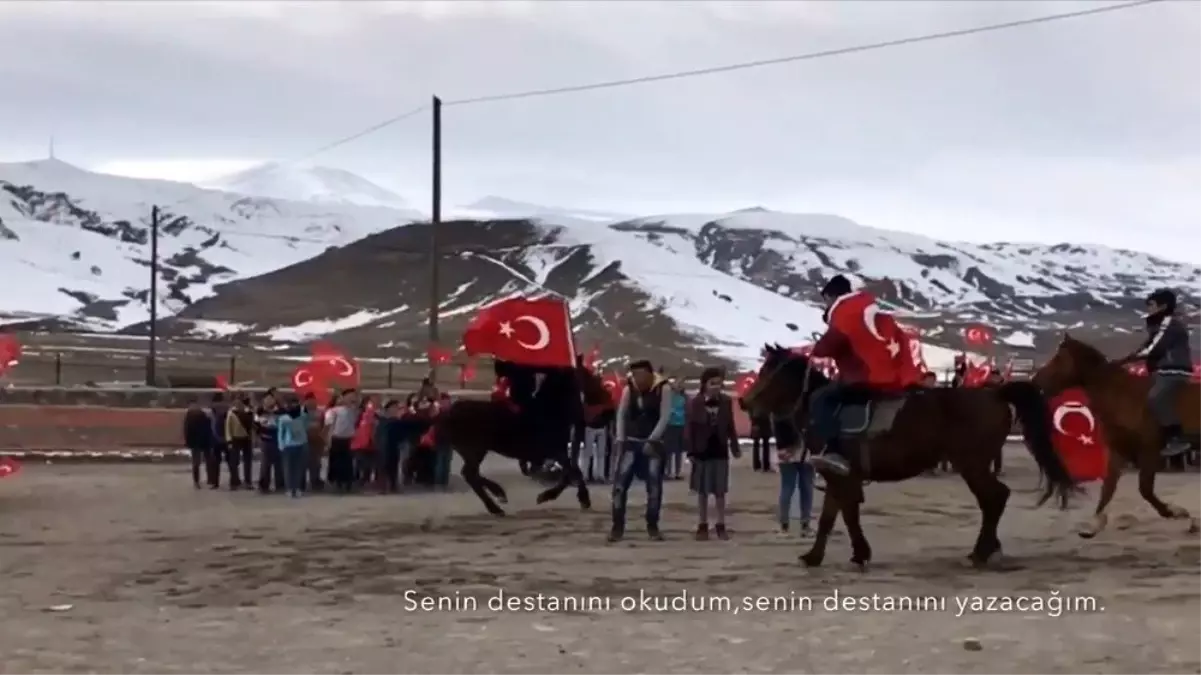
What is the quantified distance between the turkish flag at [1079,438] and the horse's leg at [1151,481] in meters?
2.61

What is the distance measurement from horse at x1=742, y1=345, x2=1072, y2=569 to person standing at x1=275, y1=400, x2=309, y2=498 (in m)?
11.4

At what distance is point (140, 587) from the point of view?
40.8ft

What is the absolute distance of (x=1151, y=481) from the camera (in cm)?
1599

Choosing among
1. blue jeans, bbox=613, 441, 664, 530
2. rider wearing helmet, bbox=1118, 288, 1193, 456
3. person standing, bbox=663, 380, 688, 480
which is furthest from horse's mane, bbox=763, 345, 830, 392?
person standing, bbox=663, 380, 688, 480

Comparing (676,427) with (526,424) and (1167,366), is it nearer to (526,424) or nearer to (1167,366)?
(526,424)

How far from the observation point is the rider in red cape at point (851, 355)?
12.5 meters

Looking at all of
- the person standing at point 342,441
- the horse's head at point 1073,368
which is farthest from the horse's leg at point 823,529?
the person standing at point 342,441

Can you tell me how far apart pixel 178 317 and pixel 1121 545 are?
Answer: 167 meters

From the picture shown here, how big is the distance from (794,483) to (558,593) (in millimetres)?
5321

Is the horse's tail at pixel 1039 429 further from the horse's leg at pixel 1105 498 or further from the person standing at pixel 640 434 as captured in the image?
the person standing at pixel 640 434

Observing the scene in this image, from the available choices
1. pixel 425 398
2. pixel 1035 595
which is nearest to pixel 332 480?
pixel 425 398

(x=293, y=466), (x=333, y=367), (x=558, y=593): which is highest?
(x=333, y=367)

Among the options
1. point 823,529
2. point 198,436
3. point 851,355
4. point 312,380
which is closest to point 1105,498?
point 823,529

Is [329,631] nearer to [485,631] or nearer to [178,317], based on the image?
[485,631]
